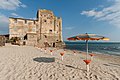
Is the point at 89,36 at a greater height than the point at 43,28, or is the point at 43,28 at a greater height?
the point at 43,28

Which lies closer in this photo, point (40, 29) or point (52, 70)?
point (52, 70)

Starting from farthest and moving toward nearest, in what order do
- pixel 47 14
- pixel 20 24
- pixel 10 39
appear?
pixel 47 14
pixel 20 24
pixel 10 39

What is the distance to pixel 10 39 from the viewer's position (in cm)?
3922

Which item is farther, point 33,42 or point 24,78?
point 33,42

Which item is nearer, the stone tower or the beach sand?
the beach sand

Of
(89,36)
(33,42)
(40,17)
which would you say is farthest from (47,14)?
(89,36)

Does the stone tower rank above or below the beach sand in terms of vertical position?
above

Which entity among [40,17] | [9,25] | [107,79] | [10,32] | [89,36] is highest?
[40,17]

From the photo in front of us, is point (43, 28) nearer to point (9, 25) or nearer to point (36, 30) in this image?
point (36, 30)

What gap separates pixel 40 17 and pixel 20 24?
387 inches

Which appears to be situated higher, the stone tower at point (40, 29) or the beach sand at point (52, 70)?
the stone tower at point (40, 29)

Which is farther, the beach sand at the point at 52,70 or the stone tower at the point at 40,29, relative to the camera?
the stone tower at the point at 40,29

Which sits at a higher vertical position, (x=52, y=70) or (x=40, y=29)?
(x=40, y=29)

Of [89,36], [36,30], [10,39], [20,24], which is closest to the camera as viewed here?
[89,36]
